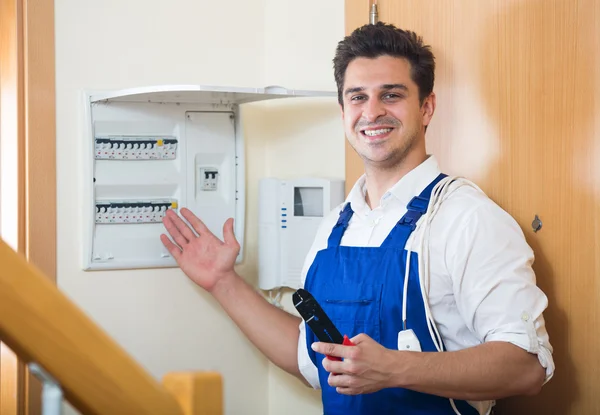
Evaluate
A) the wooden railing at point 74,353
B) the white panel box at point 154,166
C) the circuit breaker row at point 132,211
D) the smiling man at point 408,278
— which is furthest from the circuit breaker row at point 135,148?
the wooden railing at point 74,353

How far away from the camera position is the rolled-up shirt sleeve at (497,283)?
1.43 metres

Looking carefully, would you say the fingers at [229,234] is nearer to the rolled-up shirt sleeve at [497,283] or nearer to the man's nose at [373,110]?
the man's nose at [373,110]

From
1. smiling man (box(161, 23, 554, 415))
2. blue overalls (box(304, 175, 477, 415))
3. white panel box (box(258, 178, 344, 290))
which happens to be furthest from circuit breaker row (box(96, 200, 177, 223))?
blue overalls (box(304, 175, 477, 415))

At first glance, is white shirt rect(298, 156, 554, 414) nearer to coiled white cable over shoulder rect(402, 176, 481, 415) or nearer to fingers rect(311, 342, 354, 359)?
coiled white cable over shoulder rect(402, 176, 481, 415)

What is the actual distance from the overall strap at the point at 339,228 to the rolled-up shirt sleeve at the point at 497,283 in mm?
312

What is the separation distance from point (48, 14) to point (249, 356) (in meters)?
1.15

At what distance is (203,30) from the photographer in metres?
2.23

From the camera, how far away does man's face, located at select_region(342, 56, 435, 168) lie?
1679 millimetres

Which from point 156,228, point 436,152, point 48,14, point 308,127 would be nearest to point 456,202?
point 436,152

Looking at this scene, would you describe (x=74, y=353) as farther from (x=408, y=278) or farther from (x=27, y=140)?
(x=27, y=140)

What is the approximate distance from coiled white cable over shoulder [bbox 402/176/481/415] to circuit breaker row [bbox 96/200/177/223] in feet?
2.78

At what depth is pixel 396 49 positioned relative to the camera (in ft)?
5.57

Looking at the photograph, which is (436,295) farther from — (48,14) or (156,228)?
(48,14)

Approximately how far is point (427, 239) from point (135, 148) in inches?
36.8
